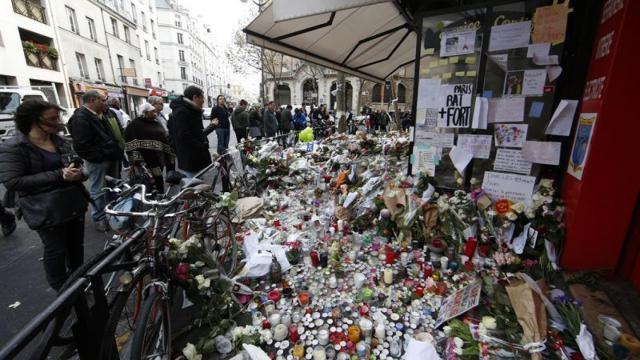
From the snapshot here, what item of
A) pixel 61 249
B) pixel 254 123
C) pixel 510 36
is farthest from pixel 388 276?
pixel 254 123

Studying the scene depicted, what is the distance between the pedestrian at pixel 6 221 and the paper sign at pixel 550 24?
657 cm

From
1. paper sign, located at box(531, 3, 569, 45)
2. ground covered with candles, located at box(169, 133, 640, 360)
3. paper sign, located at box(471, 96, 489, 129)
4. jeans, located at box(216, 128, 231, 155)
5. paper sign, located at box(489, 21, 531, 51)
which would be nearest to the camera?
ground covered with candles, located at box(169, 133, 640, 360)

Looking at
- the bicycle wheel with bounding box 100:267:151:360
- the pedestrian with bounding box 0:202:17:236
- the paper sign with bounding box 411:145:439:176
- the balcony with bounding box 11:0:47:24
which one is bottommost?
the pedestrian with bounding box 0:202:17:236

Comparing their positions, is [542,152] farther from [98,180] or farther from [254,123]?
[254,123]

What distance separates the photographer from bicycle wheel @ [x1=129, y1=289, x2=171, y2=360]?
1.60 metres

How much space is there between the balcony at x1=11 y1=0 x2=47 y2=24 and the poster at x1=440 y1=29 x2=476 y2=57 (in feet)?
67.4

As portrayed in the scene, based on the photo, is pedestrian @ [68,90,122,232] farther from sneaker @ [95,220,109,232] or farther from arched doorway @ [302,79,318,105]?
arched doorway @ [302,79,318,105]

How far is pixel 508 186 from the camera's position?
298cm

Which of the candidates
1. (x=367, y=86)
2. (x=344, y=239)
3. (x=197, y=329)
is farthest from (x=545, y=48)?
(x=367, y=86)

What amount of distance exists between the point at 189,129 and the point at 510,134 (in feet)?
12.7

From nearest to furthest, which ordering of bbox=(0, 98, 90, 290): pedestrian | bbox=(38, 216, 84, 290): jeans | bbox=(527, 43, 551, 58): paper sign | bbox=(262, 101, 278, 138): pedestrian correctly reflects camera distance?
bbox=(0, 98, 90, 290): pedestrian < bbox=(38, 216, 84, 290): jeans < bbox=(527, 43, 551, 58): paper sign < bbox=(262, 101, 278, 138): pedestrian

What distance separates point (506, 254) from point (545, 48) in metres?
1.96

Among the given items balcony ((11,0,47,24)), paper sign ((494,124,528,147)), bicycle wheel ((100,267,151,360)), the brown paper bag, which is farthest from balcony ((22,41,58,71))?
the brown paper bag

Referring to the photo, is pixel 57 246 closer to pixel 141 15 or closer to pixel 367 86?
pixel 367 86
